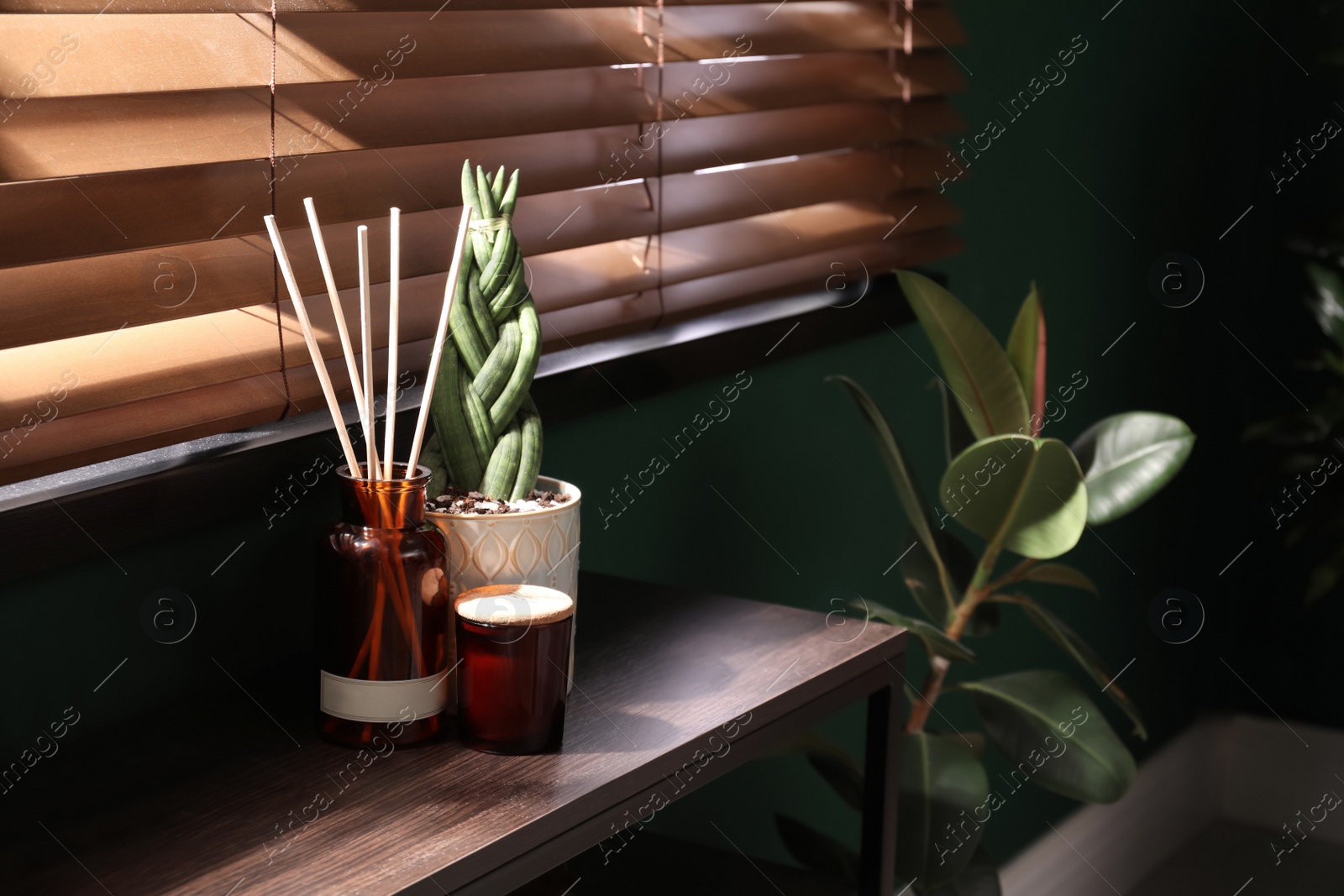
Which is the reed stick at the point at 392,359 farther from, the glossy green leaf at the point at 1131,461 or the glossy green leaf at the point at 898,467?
the glossy green leaf at the point at 1131,461

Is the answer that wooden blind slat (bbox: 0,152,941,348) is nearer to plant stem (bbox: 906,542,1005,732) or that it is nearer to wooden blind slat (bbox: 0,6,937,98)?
wooden blind slat (bbox: 0,6,937,98)

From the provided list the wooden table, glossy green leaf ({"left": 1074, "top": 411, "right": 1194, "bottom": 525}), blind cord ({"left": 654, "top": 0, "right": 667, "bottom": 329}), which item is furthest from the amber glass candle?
glossy green leaf ({"left": 1074, "top": 411, "right": 1194, "bottom": 525})

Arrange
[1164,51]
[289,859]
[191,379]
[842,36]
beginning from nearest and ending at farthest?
[289,859] → [191,379] → [842,36] → [1164,51]

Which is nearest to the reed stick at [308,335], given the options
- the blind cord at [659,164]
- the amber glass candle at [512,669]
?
the amber glass candle at [512,669]

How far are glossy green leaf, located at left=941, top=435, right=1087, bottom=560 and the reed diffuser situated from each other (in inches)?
28.7

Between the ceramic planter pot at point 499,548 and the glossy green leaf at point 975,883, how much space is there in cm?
88

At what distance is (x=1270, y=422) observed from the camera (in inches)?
101

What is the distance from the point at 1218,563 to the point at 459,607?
7.78ft

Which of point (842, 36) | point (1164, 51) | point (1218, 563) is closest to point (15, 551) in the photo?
point (842, 36)

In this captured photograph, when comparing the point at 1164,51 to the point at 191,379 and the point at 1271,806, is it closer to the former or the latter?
the point at 1271,806

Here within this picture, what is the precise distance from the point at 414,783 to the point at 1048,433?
71.9 inches

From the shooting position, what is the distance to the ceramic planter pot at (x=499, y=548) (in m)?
0.95

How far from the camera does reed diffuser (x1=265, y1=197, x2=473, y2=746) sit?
88 centimetres

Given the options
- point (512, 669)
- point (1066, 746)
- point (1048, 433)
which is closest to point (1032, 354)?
point (1066, 746)
